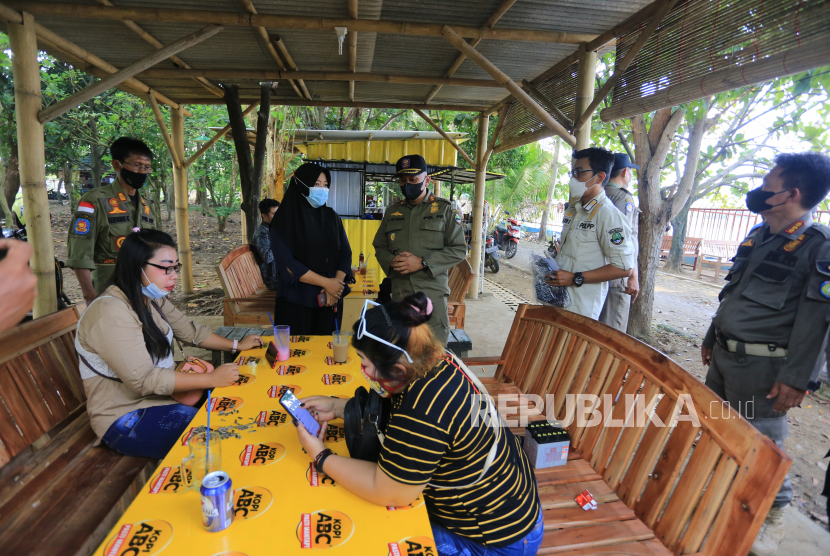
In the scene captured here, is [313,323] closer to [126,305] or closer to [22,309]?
[126,305]

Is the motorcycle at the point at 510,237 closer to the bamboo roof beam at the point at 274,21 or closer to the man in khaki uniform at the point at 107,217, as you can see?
the bamboo roof beam at the point at 274,21

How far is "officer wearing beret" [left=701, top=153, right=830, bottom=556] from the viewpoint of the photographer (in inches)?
72.4

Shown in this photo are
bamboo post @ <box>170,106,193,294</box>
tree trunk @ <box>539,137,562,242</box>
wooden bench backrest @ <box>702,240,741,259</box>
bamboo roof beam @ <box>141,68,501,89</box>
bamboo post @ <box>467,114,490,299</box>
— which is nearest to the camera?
bamboo roof beam @ <box>141,68,501,89</box>

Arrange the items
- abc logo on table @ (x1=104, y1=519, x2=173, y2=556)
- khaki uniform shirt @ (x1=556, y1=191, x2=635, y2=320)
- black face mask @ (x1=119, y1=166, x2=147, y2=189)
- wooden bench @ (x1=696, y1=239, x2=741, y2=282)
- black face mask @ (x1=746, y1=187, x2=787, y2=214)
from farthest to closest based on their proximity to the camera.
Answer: wooden bench @ (x1=696, y1=239, x2=741, y2=282)
black face mask @ (x1=119, y1=166, x2=147, y2=189)
khaki uniform shirt @ (x1=556, y1=191, x2=635, y2=320)
black face mask @ (x1=746, y1=187, x2=787, y2=214)
abc logo on table @ (x1=104, y1=519, x2=173, y2=556)

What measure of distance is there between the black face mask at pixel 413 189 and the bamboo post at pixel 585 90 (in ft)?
5.31

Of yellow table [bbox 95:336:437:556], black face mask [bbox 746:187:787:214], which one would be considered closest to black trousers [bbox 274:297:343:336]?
yellow table [bbox 95:336:437:556]

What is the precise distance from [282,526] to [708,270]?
12656mm

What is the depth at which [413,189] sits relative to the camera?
124 inches

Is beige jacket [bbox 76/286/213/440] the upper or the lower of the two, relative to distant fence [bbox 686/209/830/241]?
lower

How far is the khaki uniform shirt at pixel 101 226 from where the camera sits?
3014 mm

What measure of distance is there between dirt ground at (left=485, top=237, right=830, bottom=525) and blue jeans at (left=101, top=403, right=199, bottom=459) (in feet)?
→ 8.81

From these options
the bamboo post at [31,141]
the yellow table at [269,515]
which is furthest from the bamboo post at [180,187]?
the yellow table at [269,515]

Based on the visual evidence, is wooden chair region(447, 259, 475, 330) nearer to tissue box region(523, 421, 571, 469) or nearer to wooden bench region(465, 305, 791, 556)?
wooden bench region(465, 305, 791, 556)

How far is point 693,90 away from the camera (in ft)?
9.03
